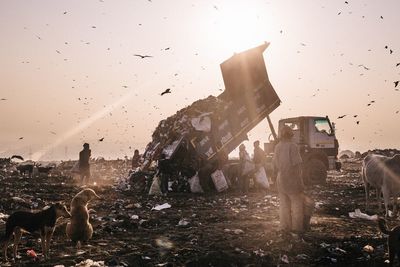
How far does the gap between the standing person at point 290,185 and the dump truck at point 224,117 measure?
623 cm

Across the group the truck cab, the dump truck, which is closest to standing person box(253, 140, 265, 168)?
the dump truck

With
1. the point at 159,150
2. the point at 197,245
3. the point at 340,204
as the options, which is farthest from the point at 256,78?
the point at 197,245

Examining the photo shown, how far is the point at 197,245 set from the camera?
6027 millimetres

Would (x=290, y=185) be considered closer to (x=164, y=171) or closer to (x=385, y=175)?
(x=385, y=175)

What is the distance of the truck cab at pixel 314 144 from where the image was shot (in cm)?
1534

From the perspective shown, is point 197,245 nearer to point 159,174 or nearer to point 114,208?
point 114,208

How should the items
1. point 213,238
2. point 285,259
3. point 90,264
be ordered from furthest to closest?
point 213,238
point 285,259
point 90,264

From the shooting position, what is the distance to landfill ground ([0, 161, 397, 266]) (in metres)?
5.19

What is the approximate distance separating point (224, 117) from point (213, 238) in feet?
23.5

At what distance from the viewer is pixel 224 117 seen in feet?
43.3

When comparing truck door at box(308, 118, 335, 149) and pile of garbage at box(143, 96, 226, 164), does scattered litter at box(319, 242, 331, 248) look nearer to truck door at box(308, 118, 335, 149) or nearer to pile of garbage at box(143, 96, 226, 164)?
pile of garbage at box(143, 96, 226, 164)

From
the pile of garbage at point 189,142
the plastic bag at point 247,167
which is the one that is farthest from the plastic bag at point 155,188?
the plastic bag at point 247,167

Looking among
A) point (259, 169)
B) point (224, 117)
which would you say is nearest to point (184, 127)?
point (224, 117)

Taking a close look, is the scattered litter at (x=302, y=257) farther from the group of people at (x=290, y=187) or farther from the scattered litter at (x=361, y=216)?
the scattered litter at (x=361, y=216)
